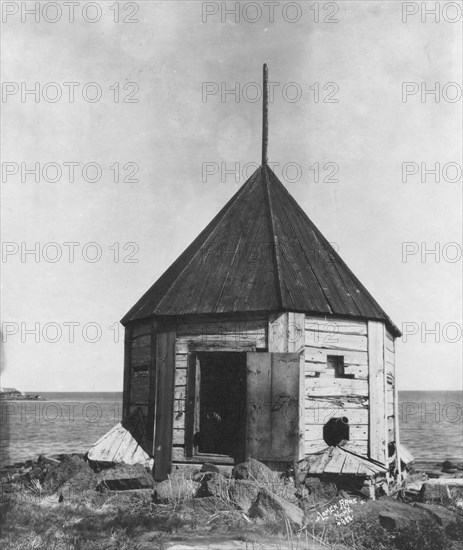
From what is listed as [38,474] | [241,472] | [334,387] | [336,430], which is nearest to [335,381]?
[334,387]

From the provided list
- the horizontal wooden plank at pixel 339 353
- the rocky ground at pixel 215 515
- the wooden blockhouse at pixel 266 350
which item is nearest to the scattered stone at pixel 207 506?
the rocky ground at pixel 215 515

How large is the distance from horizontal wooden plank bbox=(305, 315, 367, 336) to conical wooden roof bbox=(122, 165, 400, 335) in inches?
6.6

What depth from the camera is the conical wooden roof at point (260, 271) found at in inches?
449

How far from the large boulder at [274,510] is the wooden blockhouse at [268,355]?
2.56m

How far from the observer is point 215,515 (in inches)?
307

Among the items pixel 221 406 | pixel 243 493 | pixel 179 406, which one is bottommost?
pixel 243 493

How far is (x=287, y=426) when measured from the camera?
10531mm

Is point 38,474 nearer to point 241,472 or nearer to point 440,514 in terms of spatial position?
point 241,472

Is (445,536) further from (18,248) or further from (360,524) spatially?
(18,248)

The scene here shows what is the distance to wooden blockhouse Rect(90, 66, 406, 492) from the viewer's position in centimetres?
1065

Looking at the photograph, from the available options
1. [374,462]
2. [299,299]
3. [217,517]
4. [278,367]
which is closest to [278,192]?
[299,299]

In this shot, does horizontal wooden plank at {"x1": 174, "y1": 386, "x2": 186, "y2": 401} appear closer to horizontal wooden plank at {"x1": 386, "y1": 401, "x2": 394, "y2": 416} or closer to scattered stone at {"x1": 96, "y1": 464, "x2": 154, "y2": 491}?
scattered stone at {"x1": 96, "y1": 464, "x2": 154, "y2": 491}

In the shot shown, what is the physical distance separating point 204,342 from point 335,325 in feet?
8.24

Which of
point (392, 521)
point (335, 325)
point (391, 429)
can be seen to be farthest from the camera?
point (391, 429)
